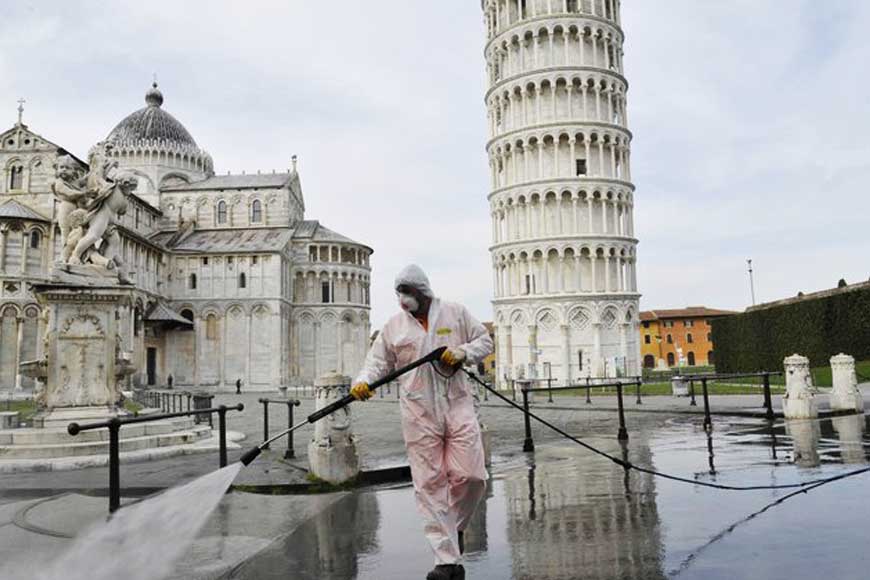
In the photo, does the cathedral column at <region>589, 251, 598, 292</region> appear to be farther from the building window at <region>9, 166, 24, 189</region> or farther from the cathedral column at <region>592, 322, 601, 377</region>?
the building window at <region>9, 166, 24, 189</region>

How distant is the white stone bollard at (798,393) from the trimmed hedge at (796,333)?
817 inches

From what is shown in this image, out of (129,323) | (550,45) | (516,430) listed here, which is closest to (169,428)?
(516,430)

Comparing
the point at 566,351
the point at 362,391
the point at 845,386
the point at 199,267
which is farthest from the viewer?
the point at 199,267

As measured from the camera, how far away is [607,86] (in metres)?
54.2

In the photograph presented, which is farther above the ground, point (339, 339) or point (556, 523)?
point (339, 339)

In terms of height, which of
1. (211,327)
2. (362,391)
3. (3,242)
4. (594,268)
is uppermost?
(3,242)

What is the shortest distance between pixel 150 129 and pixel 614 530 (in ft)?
254

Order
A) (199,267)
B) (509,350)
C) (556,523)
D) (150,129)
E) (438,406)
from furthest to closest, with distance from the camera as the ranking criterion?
(150,129)
(199,267)
(509,350)
(556,523)
(438,406)

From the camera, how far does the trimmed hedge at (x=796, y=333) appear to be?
32.2m

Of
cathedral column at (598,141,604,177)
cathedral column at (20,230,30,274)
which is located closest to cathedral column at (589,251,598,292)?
cathedral column at (598,141,604,177)

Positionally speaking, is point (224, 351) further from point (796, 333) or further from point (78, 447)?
point (78, 447)

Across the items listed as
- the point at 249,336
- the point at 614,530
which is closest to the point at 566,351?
the point at 249,336

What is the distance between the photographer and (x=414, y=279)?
15.8ft

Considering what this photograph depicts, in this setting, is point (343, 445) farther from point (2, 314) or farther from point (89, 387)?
point (2, 314)
